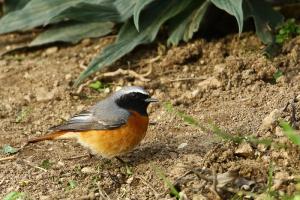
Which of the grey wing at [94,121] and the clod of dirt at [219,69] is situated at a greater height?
the grey wing at [94,121]

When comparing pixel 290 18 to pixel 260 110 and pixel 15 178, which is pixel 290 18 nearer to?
pixel 260 110

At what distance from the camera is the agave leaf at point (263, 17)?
8148 mm

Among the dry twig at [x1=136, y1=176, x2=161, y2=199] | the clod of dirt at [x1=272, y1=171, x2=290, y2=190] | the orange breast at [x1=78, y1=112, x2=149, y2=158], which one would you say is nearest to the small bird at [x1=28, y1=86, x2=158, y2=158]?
the orange breast at [x1=78, y1=112, x2=149, y2=158]

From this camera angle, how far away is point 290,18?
8719 millimetres

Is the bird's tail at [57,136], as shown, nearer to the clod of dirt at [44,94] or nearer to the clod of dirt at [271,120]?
the clod of dirt at [44,94]

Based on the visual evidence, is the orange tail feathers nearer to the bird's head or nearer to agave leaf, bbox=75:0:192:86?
the bird's head

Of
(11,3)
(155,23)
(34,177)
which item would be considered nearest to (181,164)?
(34,177)

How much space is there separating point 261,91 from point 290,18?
1.54 metres

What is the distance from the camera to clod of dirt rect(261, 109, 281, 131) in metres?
6.48

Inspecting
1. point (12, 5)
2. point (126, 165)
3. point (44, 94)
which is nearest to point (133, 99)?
point (126, 165)

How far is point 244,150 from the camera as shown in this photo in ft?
20.1

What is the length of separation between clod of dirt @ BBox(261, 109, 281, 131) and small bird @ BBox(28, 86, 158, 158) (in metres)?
0.96

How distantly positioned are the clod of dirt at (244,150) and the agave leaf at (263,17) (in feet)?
7.29

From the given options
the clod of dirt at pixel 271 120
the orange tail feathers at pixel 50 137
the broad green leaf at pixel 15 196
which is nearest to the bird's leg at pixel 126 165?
the orange tail feathers at pixel 50 137
